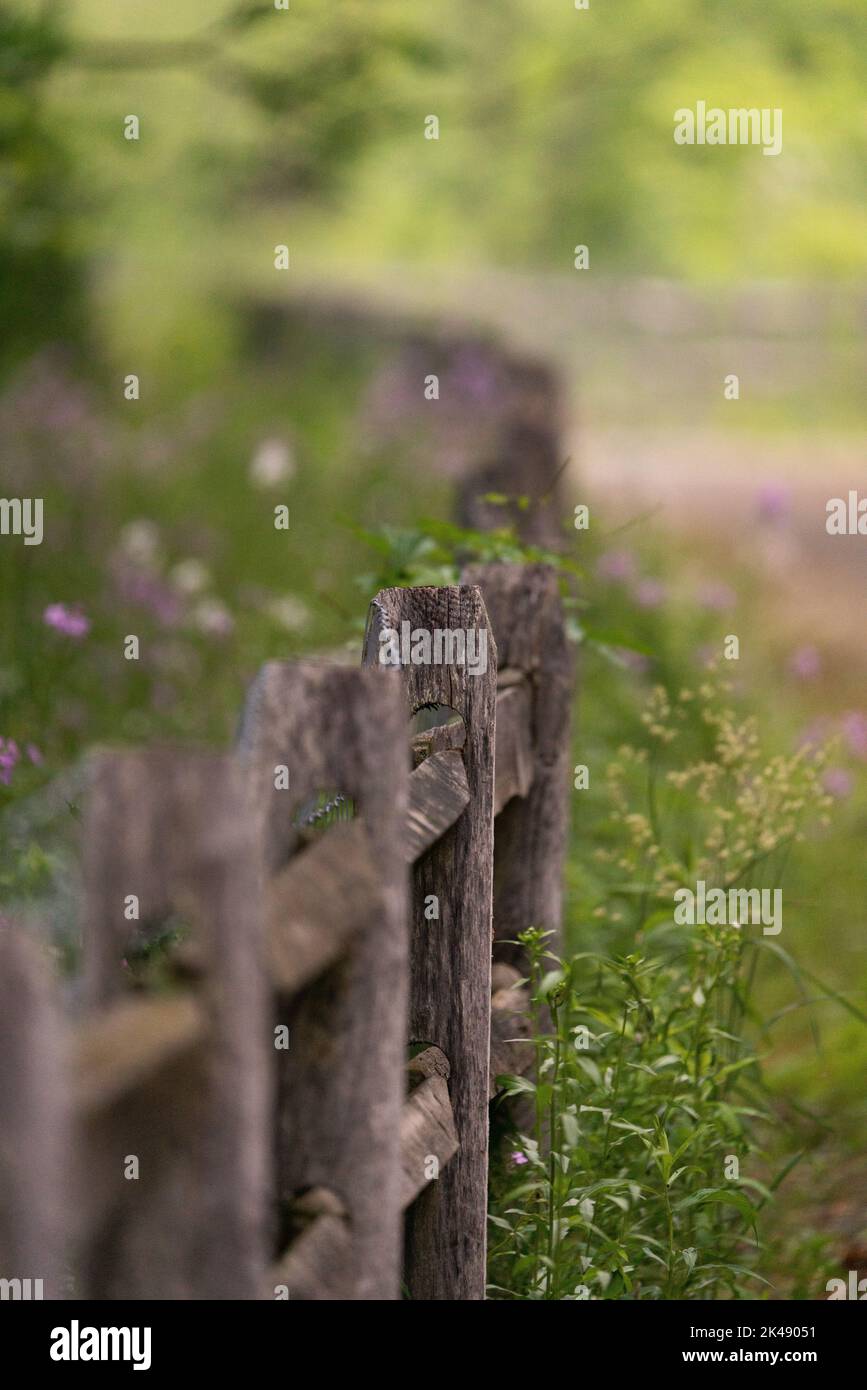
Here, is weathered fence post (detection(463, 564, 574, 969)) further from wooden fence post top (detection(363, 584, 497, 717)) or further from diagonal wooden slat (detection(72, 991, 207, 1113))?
diagonal wooden slat (detection(72, 991, 207, 1113))

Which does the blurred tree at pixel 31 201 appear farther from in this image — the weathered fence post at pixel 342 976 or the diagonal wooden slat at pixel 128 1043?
the diagonal wooden slat at pixel 128 1043

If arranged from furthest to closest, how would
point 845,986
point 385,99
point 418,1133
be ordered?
point 385,99, point 845,986, point 418,1133

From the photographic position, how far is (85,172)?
369 inches

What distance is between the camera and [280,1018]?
6.10 ft

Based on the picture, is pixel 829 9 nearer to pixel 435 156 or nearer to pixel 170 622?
pixel 435 156

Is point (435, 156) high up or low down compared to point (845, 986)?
up

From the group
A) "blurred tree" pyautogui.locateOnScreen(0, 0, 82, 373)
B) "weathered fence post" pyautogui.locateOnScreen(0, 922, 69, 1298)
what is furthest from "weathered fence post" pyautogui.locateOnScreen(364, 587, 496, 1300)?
"blurred tree" pyautogui.locateOnScreen(0, 0, 82, 373)

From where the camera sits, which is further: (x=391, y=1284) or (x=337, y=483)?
(x=337, y=483)

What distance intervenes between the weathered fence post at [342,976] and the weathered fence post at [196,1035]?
236 millimetres

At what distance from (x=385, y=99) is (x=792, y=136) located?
916cm

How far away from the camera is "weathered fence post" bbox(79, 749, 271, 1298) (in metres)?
1.47

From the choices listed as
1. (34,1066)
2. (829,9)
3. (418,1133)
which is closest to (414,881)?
(418,1133)

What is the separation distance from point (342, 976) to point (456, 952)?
713 mm

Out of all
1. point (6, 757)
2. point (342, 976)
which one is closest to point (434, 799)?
point (342, 976)
